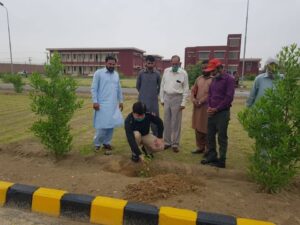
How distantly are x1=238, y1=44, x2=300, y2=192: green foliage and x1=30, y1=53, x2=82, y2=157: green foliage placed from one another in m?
2.79

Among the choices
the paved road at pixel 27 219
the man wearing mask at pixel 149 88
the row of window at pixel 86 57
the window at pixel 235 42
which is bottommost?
the paved road at pixel 27 219

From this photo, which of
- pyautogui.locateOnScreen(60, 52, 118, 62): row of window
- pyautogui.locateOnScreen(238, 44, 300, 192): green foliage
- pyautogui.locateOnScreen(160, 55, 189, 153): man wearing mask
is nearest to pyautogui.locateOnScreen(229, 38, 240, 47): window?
pyautogui.locateOnScreen(60, 52, 118, 62): row of window

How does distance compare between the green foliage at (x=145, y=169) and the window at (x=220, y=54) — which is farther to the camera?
the window at (x=220, y=54)

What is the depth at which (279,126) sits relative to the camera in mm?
3477

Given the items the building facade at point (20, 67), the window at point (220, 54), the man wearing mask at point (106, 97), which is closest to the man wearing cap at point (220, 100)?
the man wearing mask at point (106, 97)

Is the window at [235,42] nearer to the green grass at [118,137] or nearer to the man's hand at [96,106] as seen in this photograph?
the green grass at [118,137]

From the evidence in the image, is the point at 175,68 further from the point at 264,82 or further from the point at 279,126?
the point at 279,126

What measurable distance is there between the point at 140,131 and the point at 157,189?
150cm

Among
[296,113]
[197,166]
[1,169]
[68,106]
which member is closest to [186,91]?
[197,166]

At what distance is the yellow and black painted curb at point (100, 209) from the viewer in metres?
3.06

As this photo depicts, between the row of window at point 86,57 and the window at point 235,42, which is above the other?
the window at point 235,42

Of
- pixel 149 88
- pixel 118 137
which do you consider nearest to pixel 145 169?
pixel 149 88

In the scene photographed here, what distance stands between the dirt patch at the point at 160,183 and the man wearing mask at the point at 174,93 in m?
0.97

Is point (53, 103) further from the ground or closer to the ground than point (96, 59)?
closer to the ground
